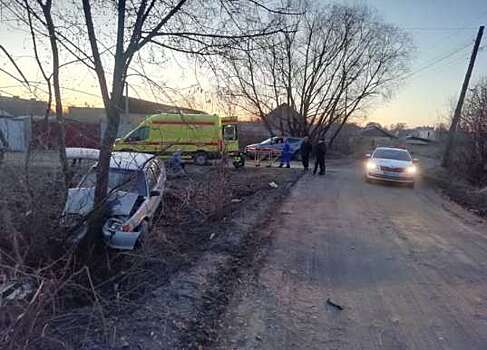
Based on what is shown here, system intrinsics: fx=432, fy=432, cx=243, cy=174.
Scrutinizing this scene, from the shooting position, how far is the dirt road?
4.09 metres

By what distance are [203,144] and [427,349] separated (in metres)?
21.8

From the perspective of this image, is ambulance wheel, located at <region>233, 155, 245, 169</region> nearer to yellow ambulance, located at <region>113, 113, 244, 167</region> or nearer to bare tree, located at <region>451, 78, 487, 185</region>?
yellow ambulance, located at <region>113, 113, 244, 167</region>

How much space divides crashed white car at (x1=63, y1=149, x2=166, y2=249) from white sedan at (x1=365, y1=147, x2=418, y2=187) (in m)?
11.2

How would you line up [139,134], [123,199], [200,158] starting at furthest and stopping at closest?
1. [200,158]
2. [139,134]
3. [123,199]

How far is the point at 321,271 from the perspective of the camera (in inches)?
239

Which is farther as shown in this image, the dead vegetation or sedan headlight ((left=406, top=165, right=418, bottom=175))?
sedan headlight ((left=406, top=165, right=418, bottom=175))

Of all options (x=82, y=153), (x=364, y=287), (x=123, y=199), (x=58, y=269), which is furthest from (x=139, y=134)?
(x=364, y=287)

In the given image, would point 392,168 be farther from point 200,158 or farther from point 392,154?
point 200,158

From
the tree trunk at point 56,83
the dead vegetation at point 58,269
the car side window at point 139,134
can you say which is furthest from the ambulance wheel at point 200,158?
the tree trunk at point 56,83

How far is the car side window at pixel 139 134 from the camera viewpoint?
2402 centimetres

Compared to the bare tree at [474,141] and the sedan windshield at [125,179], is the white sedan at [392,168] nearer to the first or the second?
the bare tree at [474,141]

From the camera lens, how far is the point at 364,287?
5500 millimetres

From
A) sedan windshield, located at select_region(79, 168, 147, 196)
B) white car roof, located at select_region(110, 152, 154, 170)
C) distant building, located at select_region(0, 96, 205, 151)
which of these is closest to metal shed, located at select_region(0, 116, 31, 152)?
distant building, located at select_region(0, 96, 205, 151)

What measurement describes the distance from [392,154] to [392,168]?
1488 millimetres
